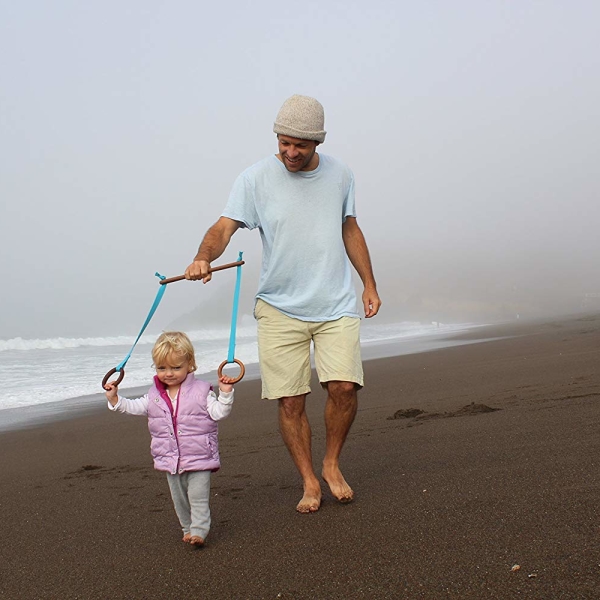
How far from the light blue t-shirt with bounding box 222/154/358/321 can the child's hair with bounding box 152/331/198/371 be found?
2.12ft

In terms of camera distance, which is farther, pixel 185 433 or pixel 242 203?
pixel 242 203

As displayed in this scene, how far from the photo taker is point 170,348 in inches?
120

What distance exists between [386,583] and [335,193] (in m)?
2.03

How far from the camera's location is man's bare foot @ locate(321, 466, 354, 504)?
3.29 metres

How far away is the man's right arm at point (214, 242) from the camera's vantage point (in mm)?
3232

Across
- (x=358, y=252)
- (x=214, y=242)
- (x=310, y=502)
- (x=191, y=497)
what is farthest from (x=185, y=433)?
(x=358, y=252)

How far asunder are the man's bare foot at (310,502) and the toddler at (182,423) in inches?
18.6

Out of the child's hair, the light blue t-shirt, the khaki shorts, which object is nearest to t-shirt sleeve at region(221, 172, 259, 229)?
the light blue t-shirt

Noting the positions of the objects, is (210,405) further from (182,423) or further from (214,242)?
(214,242)

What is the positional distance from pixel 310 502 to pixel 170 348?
0.96 metres

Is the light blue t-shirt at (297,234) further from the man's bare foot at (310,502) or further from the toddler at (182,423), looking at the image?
the man's bare foot at (310,502)

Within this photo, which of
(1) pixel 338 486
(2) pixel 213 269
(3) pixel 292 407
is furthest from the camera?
(3) pixel 292 407

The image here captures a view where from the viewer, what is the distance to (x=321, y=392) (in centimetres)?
797

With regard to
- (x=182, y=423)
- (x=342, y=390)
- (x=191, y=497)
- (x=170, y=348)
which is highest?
(x=170, y=348)
